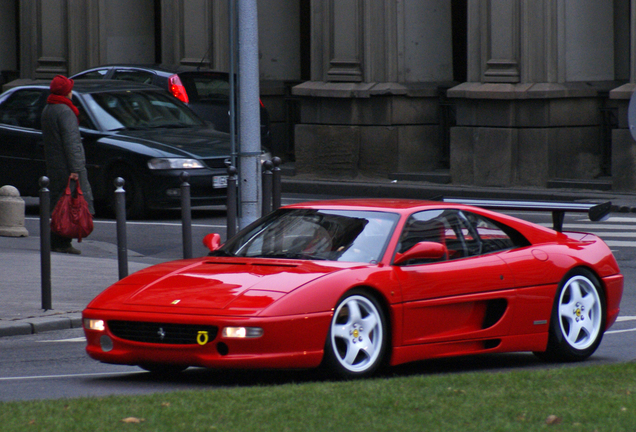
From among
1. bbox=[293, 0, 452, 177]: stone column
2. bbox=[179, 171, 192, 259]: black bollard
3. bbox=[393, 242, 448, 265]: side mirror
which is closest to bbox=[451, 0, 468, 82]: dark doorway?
bbox=[293, 0, 452, 177]: stone column

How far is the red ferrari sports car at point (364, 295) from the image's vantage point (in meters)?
6.88

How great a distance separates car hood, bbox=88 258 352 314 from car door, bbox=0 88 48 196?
9.79 metres

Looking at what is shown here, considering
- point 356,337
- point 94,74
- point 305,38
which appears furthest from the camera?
point 305,38

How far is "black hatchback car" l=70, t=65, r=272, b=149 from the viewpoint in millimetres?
20219

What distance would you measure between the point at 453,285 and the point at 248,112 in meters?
4.19

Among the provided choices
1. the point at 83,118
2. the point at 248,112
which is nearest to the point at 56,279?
the point at 248,112

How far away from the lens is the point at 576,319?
321 inches

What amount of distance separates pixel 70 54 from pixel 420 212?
73.3ft

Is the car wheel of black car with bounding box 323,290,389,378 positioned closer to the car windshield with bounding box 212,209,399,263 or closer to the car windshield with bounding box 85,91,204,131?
the car windshield with bounding box 212,209,399,263

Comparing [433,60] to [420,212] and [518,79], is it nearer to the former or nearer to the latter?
[518,79]

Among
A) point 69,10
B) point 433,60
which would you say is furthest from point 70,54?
point 433,60

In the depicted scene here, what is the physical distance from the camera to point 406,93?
2284 centimetres

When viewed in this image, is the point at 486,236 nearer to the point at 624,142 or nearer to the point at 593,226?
the point at 593,226

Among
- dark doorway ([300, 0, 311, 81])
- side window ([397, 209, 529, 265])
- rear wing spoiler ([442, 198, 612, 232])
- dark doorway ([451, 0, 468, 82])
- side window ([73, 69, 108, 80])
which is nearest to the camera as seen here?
side window ([397, 209, 529, 265])
